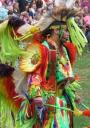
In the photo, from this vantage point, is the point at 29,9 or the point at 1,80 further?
the point at 29,9

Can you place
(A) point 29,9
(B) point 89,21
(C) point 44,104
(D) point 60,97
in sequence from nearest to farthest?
(C) point 44,104 → (D) point 60,97 → (A) point 29,9 → (B) point 89,21

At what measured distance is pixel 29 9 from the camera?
55.1ft

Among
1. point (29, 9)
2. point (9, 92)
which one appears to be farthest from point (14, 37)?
point (29, 9)

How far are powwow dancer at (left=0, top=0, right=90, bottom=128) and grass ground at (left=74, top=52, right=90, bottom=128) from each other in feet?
7.34

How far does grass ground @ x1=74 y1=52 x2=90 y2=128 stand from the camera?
26.9 feet

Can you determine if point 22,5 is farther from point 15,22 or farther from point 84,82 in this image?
point 15,22

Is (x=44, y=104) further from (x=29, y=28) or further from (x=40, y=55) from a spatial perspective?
(x=29, y=28)

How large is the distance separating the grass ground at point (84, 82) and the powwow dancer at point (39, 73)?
2237mm

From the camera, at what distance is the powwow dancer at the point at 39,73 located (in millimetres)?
5500

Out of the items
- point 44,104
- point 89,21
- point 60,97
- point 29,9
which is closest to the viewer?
point 44,104

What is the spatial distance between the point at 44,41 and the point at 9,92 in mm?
655

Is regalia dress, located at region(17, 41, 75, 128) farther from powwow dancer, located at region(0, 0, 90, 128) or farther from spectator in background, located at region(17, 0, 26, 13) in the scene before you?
spectator in background, located at region(17, 0, 26, 13)

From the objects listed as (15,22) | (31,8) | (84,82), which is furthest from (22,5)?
(15,22)

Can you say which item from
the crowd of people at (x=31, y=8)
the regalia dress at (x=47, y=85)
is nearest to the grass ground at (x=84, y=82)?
the crowd of people at (x=31, y=8)
